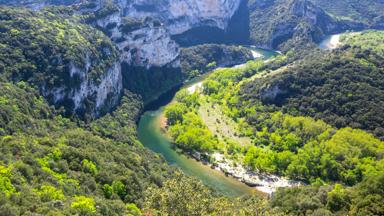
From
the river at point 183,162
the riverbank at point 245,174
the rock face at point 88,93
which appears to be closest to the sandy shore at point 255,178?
the riverbank at point 245,174

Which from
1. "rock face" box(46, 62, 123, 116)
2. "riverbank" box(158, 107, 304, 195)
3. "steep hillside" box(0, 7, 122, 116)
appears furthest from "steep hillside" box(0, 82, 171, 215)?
"riverbank" box(158, 107, 304, 195)

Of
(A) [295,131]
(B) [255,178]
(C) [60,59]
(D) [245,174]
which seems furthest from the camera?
(A) [295,131]

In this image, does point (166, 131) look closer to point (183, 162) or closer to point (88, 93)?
point (183, 162)

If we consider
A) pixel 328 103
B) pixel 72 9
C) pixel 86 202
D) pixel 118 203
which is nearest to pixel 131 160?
pixel 118 203

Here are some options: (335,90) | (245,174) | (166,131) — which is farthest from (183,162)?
(335,90)

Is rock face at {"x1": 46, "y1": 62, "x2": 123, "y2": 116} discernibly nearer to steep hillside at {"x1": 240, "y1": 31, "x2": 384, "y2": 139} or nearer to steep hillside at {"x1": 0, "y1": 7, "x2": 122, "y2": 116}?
steep hillside at {"x1": 0, "y1": 7, "x2": 122, "y2": 116}

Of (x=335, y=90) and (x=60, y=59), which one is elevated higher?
(x=60, y=59)

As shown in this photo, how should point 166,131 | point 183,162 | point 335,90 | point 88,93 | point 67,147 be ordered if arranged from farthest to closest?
1. point 166,131
2. point 88,93
3. point 335,90
4. point 183,162
5. point 67,147
